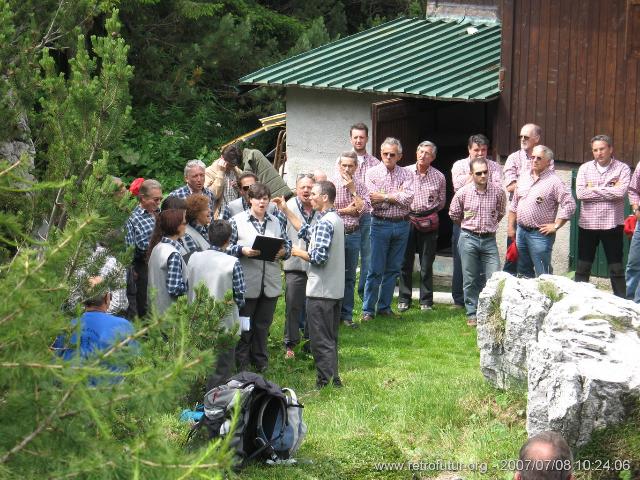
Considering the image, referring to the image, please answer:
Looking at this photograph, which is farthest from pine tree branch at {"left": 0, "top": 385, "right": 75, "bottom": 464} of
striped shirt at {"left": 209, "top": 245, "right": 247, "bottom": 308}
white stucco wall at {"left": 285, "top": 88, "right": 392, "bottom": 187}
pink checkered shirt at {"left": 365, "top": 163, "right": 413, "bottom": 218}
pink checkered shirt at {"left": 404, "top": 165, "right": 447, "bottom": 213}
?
white stucco wall at {"left": 285, "top": 88, "right": 392, "bottom": 187}

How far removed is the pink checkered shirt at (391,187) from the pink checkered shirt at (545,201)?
1.29 metres

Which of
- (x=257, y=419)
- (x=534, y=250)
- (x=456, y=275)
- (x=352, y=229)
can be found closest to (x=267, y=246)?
(x=352, y=229)

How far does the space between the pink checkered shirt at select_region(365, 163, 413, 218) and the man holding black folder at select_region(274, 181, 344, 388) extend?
2674mm

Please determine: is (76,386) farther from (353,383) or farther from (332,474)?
(353,383)

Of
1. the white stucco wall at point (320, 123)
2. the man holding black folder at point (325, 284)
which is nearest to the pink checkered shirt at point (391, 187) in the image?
the man holding black folder at point (325, 284)

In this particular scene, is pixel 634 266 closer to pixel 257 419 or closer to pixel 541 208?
pixel 541 208

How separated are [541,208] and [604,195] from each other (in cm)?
70

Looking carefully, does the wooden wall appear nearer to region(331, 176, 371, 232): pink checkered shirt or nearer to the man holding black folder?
region(331, 176, 371, 232): pink checkered shirt

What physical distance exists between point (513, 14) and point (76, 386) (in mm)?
11541

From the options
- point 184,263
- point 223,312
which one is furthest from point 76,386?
point 184,263

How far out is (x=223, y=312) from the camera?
6.80 meters

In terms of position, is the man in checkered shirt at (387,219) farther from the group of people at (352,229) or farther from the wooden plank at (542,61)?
the wooden plank at (542,61)

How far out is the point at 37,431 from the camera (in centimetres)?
372

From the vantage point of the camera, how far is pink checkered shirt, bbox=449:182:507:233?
12.0m
